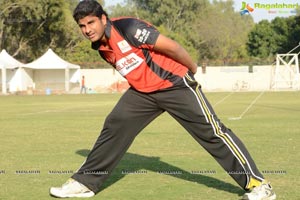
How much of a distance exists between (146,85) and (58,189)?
4.71 ft

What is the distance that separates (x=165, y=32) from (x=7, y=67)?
2944 cm

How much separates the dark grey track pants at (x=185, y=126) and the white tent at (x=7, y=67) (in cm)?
3706

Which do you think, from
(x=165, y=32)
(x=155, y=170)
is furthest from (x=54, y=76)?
(x=155, y=170)

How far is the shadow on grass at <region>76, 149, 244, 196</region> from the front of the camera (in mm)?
5766

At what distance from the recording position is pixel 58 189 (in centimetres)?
539

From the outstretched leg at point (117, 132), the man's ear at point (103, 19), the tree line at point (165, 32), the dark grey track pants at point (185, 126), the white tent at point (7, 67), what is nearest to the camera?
the man's ear at point (103, 19)

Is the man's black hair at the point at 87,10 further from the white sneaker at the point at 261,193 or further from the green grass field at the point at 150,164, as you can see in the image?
the white sneaker at the point at 261,193

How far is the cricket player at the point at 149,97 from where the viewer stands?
4750 mm

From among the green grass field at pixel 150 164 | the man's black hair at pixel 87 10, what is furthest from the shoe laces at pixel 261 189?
the man's black hair at pixel 87 10

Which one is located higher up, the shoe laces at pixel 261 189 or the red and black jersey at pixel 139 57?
the red and black jersey at pixel 139 57

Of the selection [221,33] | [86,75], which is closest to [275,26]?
[221,33]

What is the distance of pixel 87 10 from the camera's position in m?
4.68

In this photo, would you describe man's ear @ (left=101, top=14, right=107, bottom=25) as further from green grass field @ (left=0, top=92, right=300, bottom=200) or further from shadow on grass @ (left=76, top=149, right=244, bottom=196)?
shadow on grass @ (left=76, top=149, right=244, bottom=196)

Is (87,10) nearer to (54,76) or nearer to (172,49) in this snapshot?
(172,49)
